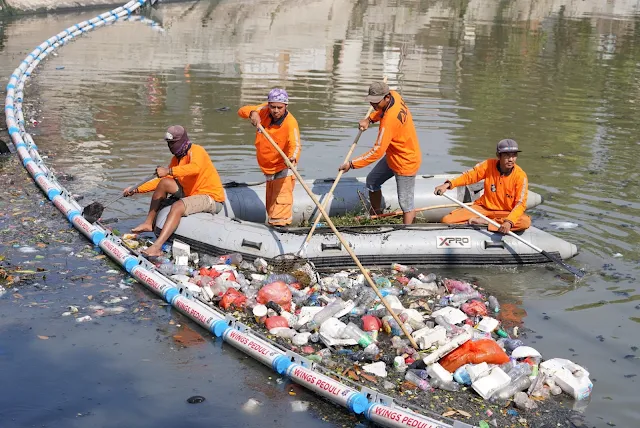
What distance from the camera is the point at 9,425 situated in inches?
258

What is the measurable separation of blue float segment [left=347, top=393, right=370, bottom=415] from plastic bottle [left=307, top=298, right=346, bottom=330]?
58.7 inches

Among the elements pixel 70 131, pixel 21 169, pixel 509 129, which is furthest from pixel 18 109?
pixel 509 129

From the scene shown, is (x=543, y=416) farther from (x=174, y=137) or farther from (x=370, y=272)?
(x=174, y=137)

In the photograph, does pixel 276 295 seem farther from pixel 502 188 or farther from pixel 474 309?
pixel 502 188

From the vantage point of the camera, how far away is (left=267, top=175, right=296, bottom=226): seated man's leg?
1040 cm

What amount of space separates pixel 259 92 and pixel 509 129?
19.8 feet

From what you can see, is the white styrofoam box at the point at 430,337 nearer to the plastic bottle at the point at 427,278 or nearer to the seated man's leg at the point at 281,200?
the plastic bottle at the point at 427,278

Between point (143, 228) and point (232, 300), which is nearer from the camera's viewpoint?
point (232, 300)

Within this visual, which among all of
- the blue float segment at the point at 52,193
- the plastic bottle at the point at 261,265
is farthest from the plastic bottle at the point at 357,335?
the blue float segment at the point at 52,193

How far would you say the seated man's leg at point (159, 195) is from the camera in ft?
33.7

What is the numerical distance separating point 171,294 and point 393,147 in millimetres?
3370

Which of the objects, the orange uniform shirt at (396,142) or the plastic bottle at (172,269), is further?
the orange uniform shirt at (396,142)

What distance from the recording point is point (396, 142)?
10242 mm

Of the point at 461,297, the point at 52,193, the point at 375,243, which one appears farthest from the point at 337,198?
the point at 52,193
